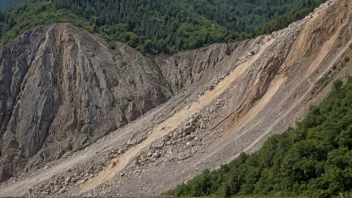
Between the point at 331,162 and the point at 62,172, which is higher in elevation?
the point at 331,162

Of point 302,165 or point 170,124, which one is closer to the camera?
point 302,165

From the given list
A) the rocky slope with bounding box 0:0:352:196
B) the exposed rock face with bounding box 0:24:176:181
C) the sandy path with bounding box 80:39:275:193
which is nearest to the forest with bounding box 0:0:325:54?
the rocky slope with bounding box 0:0:352:196

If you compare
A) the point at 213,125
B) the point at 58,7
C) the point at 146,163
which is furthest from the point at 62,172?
the point at 58,7

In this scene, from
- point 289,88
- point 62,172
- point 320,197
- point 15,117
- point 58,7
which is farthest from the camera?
point 58,7

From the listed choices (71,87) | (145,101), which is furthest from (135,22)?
(145,101)

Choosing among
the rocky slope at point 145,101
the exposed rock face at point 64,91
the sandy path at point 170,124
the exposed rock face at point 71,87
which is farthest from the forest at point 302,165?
the exposed rock face at point 71,87

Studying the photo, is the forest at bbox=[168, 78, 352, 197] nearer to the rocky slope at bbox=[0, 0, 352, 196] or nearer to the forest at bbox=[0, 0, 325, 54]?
the rocky slope at bbox=[0, 0, 352, 196]

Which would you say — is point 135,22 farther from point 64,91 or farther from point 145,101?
point 145,101

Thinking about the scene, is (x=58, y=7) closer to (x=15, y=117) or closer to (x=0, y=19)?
(x=0, y=19)
